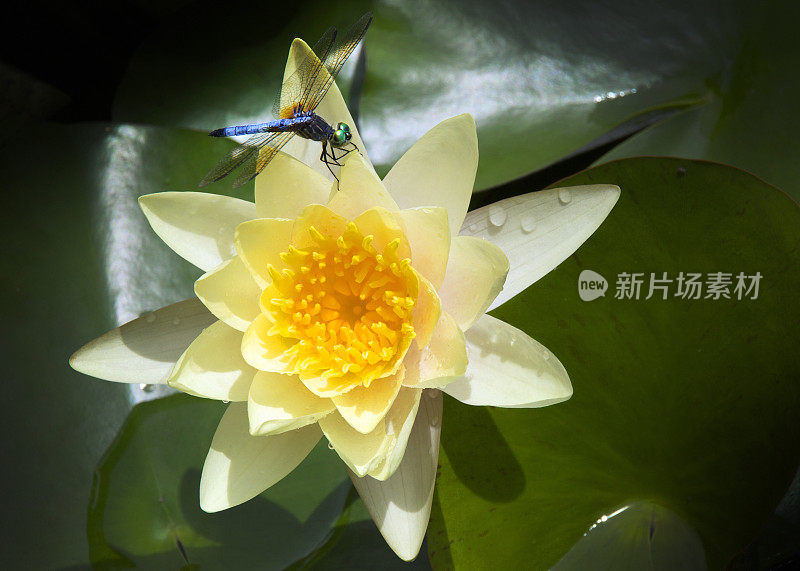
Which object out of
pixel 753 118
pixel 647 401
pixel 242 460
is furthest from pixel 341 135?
pixel 753 118

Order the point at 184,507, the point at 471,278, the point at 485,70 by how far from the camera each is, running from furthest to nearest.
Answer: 1. the point at 485,70
2. the point at 184,507
3. the point at 471,278

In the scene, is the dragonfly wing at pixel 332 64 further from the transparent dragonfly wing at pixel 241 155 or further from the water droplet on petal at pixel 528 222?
the water droplet on petal at pixel 528 222

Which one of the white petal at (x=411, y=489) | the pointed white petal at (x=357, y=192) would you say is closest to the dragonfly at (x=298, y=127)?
the pointed white petal at (x=357, y=192)

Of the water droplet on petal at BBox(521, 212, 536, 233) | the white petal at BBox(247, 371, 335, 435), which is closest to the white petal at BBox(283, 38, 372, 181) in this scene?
the water droplet on petal at BBox(521, 212, 536, 233)

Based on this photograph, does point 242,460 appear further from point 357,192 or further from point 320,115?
point 320,115

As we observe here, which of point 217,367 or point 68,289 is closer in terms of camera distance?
point 217,367
